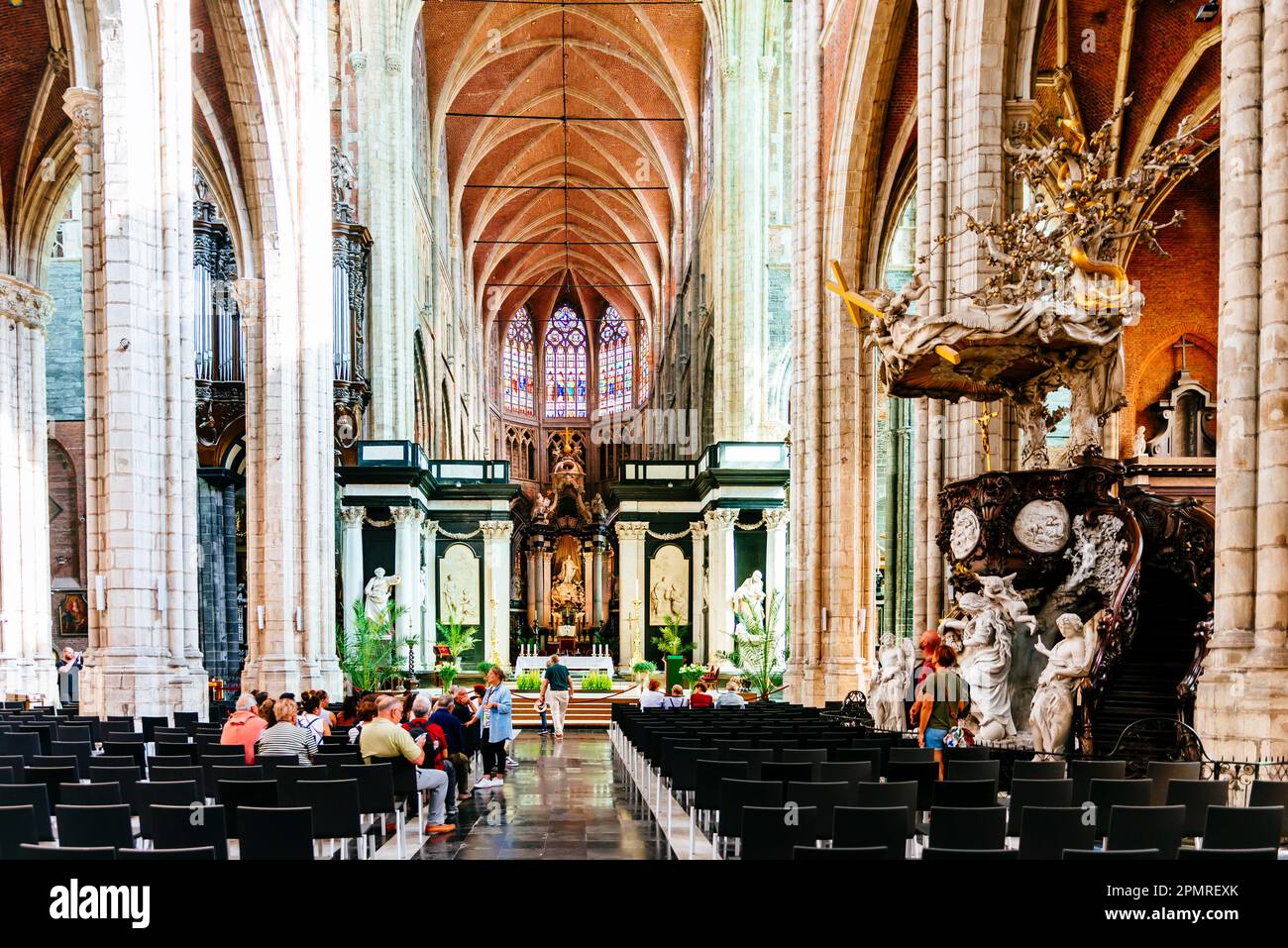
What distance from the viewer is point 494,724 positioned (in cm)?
1452

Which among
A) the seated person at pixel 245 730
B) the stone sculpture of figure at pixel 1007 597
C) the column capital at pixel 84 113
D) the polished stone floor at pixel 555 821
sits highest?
the column capital at pixel 84 113

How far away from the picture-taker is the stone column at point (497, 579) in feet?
122

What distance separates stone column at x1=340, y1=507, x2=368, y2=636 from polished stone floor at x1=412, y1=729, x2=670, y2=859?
16552 millimetres

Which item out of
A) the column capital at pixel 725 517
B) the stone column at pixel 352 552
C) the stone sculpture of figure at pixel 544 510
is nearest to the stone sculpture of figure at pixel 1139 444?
the column capital at pixel 725 517

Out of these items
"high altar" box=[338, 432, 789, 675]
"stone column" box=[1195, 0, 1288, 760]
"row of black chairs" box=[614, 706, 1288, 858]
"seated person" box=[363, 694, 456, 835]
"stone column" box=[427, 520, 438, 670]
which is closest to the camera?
"row of black chairs" box=[614, 706, 1288, 858]

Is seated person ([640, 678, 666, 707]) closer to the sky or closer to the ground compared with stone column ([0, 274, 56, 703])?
closer to the ground

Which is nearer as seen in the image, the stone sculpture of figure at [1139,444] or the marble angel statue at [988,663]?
the marble angel statue at [988,663]

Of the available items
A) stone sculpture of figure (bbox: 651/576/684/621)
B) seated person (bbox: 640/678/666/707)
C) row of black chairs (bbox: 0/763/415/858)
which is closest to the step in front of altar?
seated person (bbox: 640/678/666/707)

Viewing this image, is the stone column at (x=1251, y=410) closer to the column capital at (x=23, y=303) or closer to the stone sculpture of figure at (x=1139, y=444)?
the stone sculpture of figure at (x=1139, y=444)

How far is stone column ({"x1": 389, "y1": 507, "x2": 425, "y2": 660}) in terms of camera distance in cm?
3253

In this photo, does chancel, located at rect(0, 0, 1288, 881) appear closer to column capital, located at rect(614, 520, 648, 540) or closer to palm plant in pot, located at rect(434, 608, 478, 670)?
column capital, located at rect(614, 520, 648, 540)

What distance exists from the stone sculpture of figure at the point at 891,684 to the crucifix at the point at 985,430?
230cm

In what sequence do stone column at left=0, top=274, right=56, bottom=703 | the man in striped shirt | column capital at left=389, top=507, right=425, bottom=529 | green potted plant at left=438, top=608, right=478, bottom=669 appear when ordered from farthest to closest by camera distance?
column capital at left=389, top=507, right=425, bottom=529 < green potted plant at left=438, top=608, right=478, bottom=669 < stone column at left=0, top=274, right=56, bottom=703 < the man in striped shirt
